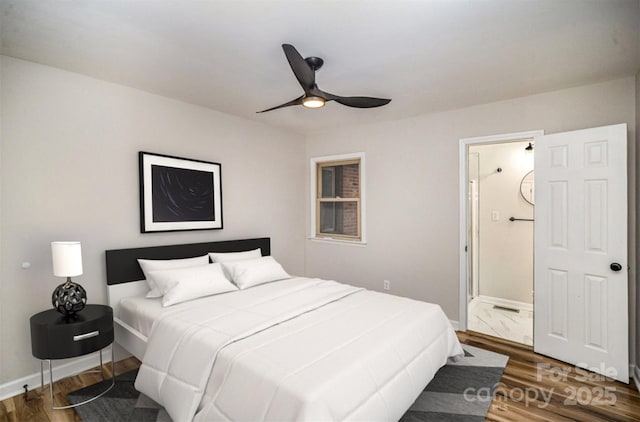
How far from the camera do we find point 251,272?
335 centimetres

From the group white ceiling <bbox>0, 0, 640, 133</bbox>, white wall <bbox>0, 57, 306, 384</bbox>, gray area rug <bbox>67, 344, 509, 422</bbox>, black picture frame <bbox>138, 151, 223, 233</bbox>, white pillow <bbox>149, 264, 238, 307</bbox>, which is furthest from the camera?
black picture frame <bbox>138, 151, 223, 233</bbox>

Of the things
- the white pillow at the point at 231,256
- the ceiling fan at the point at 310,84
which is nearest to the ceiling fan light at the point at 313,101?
the ceiling fan at the point at 310,84

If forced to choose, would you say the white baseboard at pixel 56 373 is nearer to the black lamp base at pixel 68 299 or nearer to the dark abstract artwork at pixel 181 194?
the black lamp base at pixel 68 299

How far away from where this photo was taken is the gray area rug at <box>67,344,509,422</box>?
2.19 m

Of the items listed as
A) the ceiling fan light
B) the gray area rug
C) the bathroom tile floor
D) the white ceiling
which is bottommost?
the bathroom tile floor

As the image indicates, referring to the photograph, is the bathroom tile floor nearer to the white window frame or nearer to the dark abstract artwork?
the white window frame

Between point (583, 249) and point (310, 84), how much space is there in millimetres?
2725

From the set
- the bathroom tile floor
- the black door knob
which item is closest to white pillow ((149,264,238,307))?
the bathroom tile floor

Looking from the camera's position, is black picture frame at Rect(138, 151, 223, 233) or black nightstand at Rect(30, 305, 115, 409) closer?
black nightstand at Rect(30, 305, 115, 409)

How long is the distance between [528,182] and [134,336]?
4887 millimetres

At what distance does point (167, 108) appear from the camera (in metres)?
3.39

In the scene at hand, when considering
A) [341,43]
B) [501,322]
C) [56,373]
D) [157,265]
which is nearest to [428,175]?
[501,322]

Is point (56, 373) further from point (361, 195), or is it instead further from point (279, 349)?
point (361, 195)

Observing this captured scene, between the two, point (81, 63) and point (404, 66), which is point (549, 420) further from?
point (81, 63)
